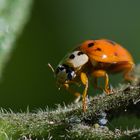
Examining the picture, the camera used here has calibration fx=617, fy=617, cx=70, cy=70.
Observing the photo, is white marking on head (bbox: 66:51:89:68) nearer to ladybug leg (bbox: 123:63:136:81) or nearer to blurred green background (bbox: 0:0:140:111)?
ladybug leg (bbox: 123:63:136:81)

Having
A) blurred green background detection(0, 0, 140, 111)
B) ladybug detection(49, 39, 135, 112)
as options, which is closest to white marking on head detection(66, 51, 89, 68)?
ladybug detection(49, 39, 135, 112)

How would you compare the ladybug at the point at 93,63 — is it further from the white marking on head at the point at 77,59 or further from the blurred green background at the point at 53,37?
the blurred green background at the point at 53,37

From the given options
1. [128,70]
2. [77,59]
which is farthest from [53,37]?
[128,70]

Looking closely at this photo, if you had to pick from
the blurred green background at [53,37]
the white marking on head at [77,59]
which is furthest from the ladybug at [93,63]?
the blurred green background at [53,37]

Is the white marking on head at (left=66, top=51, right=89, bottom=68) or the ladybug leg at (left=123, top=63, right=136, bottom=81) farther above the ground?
the white marking on head at (left=66, top=51, right=89, bottom=68)

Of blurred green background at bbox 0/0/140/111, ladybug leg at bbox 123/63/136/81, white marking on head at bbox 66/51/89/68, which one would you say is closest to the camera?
ladybug leg at bbox 123/63/136/81

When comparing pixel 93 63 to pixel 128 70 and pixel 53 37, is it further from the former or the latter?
pixel 53 37
